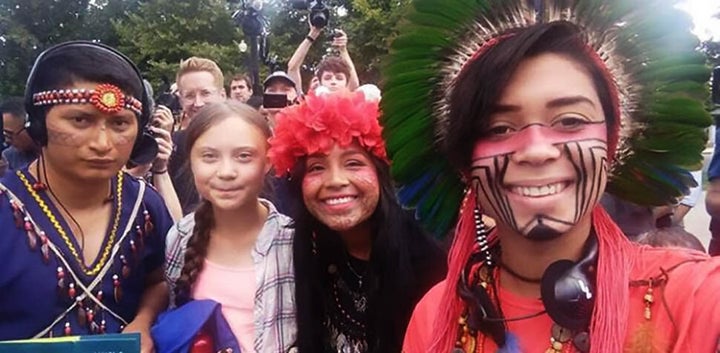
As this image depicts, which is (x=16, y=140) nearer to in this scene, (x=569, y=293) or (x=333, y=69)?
(x=333, y=69)

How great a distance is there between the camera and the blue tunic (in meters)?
2.22

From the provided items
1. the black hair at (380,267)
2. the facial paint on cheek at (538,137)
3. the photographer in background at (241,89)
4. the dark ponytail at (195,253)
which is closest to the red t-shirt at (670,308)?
the facial paint on cheek at (538,137)

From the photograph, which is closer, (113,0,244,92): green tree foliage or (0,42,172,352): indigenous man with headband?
(0,42,172,352): indigenous man with headband

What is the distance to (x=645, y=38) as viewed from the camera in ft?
5.18

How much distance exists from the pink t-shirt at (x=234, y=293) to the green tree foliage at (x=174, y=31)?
72.4 ft

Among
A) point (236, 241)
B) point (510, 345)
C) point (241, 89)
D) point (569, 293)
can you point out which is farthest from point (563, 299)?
point (241, 89)

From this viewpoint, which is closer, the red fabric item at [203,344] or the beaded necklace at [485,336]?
the beaded necklace at [485,336]

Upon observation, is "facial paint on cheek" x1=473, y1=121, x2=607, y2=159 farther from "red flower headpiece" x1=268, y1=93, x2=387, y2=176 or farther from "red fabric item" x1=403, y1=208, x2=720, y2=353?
"red flower headpiece" x1=268, y1=93, x2=387, y2=176

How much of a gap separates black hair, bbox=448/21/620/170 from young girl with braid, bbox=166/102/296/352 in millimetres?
1072

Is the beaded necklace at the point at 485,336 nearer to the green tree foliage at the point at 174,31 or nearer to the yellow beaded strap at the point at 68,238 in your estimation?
the yellow beaded strap at the point at 68,238

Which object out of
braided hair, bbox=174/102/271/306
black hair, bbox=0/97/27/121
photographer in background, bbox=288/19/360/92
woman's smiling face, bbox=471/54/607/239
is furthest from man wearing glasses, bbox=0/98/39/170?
woman's smiling face, bbox=471/54/607/239

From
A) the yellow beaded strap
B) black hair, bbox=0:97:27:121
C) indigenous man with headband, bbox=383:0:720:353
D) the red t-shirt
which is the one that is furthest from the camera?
black hair, bbox=0:97:27:121

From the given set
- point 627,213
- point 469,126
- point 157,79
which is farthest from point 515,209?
point 157,79

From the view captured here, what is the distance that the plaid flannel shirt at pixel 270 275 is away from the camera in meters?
2.34
